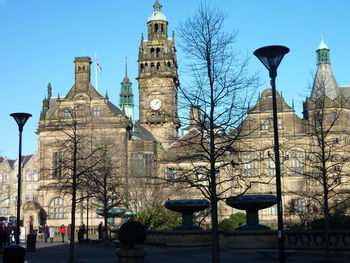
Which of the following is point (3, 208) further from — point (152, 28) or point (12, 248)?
point (12, 248)

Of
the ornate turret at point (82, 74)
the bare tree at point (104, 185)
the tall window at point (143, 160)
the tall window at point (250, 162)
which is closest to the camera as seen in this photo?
the tall window at point (250, 162)

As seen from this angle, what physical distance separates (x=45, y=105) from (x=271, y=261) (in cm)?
4999

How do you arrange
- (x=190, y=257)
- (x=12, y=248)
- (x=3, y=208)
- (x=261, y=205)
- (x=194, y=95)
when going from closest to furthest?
(x=12, y=248) < (x=194, y=95) < (x=190, y=257) < (x=261, y=205) < (x=3, y=208)

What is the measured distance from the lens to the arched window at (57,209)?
60.3 m

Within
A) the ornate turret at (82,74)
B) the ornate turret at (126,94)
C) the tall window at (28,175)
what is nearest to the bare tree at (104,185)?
the ornate turret at (82,74)

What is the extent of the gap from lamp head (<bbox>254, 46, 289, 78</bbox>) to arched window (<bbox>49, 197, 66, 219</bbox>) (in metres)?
49.0

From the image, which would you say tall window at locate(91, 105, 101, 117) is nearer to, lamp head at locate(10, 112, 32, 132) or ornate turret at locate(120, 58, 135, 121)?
lamp head at locate(10, 112, 32, 132)

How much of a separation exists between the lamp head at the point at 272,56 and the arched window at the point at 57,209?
49.0m

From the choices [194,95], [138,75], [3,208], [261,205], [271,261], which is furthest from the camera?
[3,208]

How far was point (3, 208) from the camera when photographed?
343 ft

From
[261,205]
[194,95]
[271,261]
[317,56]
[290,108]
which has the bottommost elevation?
[271,261]

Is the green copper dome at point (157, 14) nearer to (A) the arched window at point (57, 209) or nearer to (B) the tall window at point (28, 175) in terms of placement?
(A) the arched window at point (57, 209)

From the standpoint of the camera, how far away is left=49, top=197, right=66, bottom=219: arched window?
60.3m

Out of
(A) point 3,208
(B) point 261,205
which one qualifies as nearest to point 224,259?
(B) point 261,205
